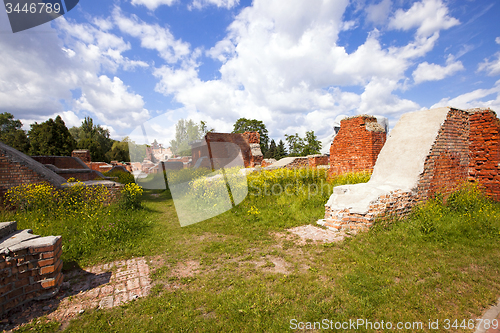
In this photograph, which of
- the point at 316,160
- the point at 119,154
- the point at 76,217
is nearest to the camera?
the point at 76,217

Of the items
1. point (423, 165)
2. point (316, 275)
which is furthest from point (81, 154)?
point (423, 165)

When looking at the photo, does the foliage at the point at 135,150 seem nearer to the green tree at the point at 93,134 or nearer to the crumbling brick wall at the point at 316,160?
the crumbling brick wall at the point at 316,160

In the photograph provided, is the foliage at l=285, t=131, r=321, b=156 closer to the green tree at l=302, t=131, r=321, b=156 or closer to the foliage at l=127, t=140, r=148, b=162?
the green tree at l=302, t=131, r=321, b=156

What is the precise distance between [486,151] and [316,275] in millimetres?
6119

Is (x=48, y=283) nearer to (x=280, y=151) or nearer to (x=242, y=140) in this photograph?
(x=242, y=140)

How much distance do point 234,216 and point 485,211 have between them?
556cm

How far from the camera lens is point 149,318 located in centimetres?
241

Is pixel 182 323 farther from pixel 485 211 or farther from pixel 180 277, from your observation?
pixel 485 211

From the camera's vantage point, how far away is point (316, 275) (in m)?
3.09

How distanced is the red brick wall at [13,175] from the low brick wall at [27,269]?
429cm

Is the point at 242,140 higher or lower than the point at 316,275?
higher

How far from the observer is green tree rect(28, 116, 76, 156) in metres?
26.9

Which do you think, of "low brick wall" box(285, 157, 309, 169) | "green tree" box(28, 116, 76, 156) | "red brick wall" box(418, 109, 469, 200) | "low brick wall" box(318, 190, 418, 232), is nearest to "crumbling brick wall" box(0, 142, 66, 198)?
"low brick wall" box(318, 190, 418, 232)

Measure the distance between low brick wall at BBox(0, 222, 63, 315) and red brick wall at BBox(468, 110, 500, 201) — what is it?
29.7 ft
